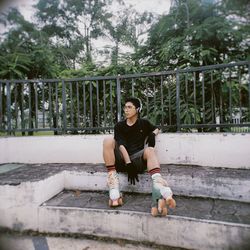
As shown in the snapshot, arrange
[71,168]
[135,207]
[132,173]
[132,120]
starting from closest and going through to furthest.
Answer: [135,207], [132,173], [132,120], [71,168]

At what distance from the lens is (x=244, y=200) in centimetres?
302

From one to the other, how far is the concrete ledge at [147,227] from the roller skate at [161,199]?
9cm

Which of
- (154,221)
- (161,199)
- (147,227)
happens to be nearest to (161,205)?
(161,199)

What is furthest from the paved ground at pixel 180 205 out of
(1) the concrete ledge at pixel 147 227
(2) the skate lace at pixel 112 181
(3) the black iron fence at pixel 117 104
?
(3) the black iron fence at pixel 117 104

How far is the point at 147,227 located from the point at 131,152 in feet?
3.34

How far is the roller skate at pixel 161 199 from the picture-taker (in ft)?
8.60

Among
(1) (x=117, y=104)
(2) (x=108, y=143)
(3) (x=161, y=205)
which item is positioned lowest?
(3) (x=161, y=205)

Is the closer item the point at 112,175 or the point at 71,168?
the point at 112,175

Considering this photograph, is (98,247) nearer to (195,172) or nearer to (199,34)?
(195,172)

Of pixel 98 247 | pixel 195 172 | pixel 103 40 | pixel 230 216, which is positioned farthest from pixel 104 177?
pixel 103 40

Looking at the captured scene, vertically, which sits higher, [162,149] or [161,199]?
[162,149]

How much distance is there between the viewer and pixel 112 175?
10.3 ft

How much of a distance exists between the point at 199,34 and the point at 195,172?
13.6 ft

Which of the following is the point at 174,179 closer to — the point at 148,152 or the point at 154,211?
the point at 148,152
